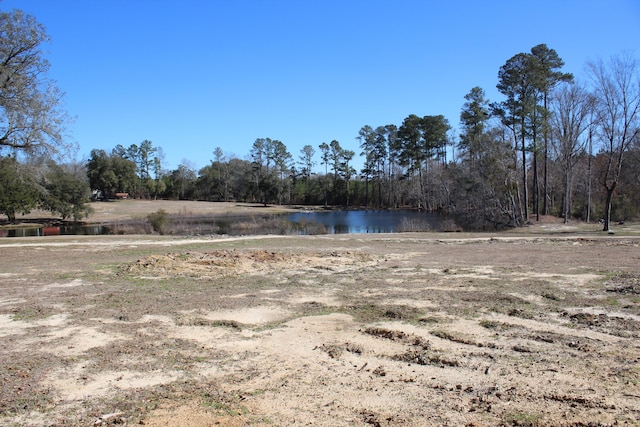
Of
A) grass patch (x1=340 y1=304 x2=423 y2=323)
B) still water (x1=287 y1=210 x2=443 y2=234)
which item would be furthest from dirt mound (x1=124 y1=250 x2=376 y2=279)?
still water (x1=287 y1=210 x2=443 y2=234)

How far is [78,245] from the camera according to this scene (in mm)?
21641

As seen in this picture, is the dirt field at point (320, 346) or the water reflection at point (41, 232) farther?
the water reflection at point (41, 232)

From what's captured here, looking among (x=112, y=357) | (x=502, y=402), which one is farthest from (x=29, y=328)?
(x=502, y=402)

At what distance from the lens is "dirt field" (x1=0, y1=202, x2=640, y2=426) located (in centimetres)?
458

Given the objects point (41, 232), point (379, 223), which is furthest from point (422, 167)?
point (41, 232)

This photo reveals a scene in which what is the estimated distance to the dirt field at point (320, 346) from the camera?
4578 millimetres

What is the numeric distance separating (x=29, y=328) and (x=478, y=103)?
2155 inches

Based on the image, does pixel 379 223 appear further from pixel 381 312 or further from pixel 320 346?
pixel 320 346

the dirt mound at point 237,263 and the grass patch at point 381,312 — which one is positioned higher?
the dirt mound at point 237,263

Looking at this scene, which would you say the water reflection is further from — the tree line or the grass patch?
the grass patch

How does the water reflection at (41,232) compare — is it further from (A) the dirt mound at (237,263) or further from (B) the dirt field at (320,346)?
(B) the dirt field at (320,346)

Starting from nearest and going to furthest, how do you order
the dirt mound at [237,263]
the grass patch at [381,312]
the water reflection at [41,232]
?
the grass patch at [381,312] → the dirt mound at [237,263] → the water reflection at [41,232]

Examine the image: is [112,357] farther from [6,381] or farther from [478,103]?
[478,103]

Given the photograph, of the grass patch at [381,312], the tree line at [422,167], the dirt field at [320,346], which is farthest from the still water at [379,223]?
the grass patch at [381,312]
